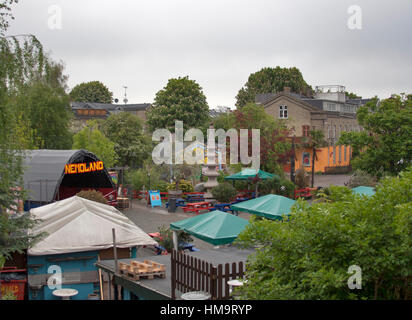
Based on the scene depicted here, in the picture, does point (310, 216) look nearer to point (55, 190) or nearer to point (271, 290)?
point (271, 290)

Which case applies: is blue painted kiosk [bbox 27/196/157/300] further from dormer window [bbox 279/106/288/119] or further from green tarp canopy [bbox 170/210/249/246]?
dormer window [bbox 279/106/288/119]

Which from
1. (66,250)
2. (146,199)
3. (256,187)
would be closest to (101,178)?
(146,199)

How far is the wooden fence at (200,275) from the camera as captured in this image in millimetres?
8516

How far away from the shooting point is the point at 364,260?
5.02 meters

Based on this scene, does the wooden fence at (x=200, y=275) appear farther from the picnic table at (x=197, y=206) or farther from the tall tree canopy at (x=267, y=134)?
the tall tree canopy at (x=267, y=134)

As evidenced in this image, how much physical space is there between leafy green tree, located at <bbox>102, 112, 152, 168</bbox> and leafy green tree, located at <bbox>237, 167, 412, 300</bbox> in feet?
129

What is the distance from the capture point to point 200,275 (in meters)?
8.84

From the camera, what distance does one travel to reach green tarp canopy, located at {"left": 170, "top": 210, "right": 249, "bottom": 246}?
517 inches

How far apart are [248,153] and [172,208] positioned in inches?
380

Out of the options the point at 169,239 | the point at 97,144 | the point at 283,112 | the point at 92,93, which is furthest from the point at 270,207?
the point at 92,93

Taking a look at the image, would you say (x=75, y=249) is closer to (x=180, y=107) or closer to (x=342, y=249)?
(x=342, y=249)

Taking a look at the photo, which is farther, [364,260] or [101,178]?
[101,178]

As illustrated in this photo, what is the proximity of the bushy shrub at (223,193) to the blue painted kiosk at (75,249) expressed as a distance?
591 inches

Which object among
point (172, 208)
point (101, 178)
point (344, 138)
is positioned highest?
point (344, 138)
